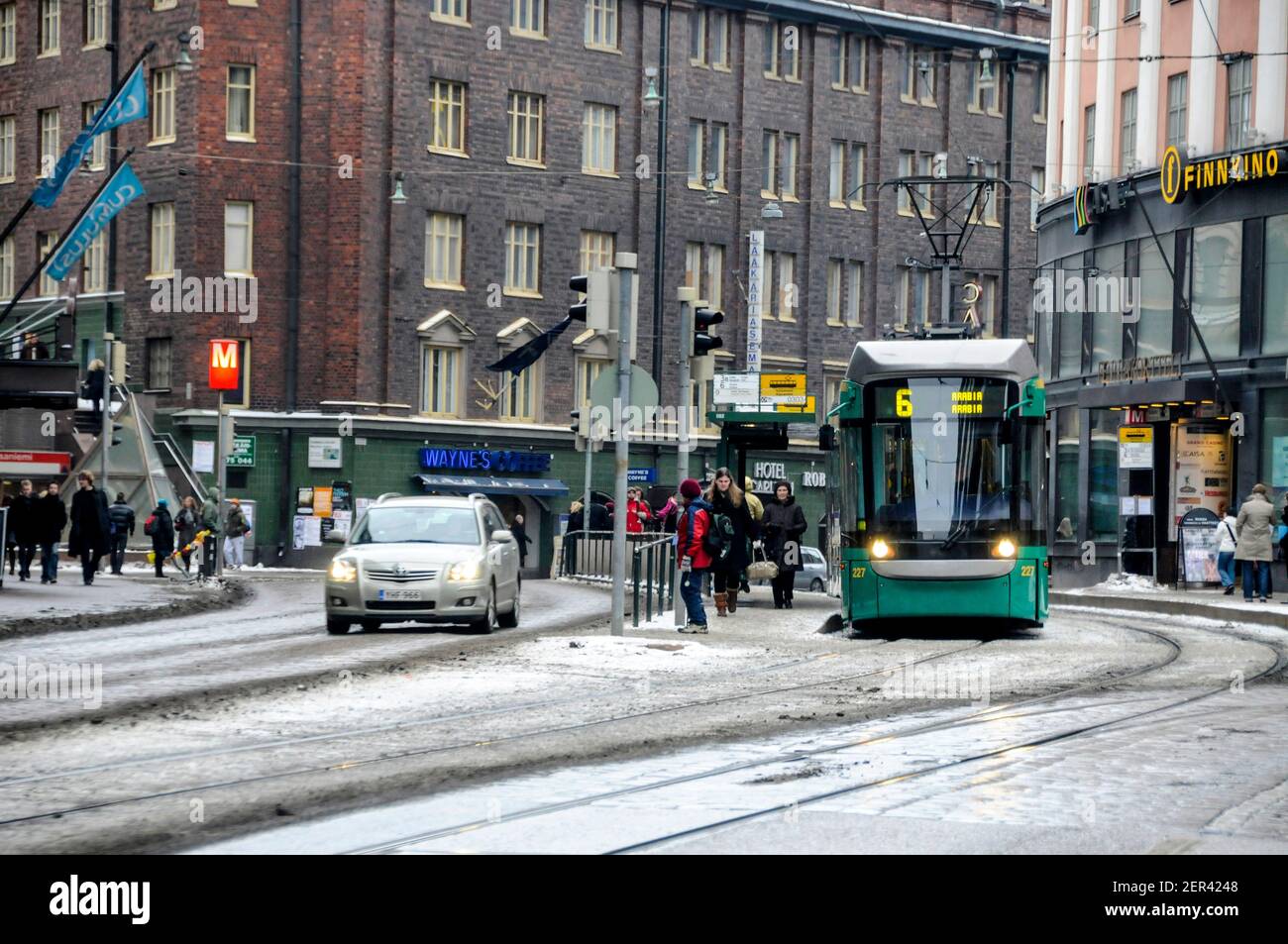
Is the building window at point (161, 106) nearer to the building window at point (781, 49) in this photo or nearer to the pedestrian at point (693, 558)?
the building window at point (781, 49)

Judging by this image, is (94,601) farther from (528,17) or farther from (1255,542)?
(528,17)

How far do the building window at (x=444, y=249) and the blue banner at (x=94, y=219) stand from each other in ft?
71.2

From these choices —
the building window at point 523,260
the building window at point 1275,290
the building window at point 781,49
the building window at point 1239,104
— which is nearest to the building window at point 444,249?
the building window at point 523,260

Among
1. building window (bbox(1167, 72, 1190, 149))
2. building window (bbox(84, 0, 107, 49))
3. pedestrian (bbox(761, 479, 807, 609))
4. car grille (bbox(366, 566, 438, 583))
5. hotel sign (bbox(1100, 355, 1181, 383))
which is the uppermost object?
building window (bbox(84, 0, 107, 49))

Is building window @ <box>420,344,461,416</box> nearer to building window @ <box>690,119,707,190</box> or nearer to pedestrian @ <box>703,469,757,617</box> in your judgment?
building window @ <box>690,119,707,190</box>

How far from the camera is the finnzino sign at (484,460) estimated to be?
55.6 meters

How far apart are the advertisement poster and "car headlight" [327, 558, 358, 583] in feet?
65.4

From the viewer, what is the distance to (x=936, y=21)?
2547 inches

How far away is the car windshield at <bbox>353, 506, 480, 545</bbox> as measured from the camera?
24.2 metres

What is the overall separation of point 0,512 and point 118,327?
89.6 feet

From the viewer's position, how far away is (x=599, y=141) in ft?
195

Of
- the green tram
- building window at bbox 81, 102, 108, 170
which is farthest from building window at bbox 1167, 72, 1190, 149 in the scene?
building window at bbox 81, 102, 108, 170
